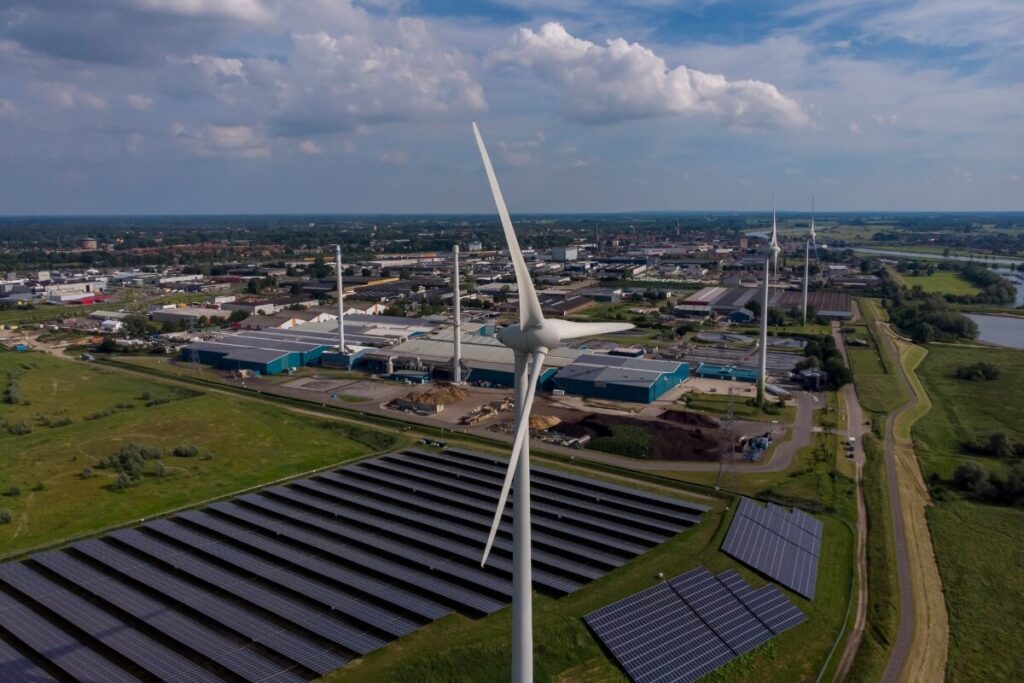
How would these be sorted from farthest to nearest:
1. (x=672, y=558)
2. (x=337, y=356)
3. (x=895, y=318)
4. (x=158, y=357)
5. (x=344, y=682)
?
(x=895, y=318)
(x=158, y=357)
(x=337, y=356)
(x=672, y=558)
(x=344, y=682)

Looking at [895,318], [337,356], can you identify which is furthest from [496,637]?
[895,318]

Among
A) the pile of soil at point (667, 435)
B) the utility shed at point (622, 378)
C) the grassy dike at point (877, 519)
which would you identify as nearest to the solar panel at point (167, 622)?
the grassy dike at point (877, 519)

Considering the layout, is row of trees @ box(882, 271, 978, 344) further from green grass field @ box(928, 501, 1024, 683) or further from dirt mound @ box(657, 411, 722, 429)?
green grass field @ box(928, 501, 1024, 683)

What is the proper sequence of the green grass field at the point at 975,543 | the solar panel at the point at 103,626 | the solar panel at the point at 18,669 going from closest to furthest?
the solar panel at the point at 18,669 → the solar panel at the point at 103,626 → the green grass field at the point at 975,543

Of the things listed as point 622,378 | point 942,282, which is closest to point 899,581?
point 622,378

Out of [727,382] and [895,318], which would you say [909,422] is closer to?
[727,382]

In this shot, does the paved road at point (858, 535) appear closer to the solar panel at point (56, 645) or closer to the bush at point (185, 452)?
the solar panel at point (56, 645)

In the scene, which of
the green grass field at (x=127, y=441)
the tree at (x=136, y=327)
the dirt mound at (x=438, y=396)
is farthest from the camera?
the tree at (x=136, y=327)
